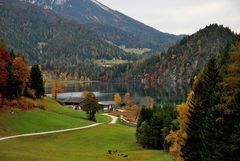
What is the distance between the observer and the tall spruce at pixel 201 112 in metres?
41.5

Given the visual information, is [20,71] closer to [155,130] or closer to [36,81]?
[36,81]

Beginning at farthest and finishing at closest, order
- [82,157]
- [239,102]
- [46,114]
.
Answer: [46,114]
[82,157]
[239,102]

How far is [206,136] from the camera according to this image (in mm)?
40500

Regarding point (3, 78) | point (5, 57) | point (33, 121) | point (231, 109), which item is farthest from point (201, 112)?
point (5, 57)

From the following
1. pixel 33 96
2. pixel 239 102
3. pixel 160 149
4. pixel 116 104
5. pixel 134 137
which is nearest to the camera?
pixel 239 102

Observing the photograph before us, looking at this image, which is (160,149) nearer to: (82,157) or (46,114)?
(82,157)

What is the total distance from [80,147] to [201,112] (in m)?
38.8

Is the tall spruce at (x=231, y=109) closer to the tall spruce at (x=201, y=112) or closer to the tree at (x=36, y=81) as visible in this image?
the tall spruce at (x=201, y=112)

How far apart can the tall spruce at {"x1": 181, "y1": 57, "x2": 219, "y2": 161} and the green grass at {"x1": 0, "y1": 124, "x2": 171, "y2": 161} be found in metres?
16.4

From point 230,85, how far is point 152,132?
151 feet

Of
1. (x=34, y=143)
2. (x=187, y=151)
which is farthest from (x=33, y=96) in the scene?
(x=187, y=151)

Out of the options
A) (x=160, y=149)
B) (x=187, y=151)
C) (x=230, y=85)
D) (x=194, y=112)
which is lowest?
(x=160, y=149)

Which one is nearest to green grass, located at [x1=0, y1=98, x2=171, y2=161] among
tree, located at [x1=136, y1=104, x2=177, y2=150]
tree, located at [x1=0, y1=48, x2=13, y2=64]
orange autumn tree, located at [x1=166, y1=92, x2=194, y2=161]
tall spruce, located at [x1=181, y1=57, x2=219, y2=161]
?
tree, located at [x1=136, y1=104, x2=177, y2=150]

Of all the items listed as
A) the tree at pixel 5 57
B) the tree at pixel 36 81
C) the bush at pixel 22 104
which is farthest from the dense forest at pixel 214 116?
the tree at pixel 36 81
